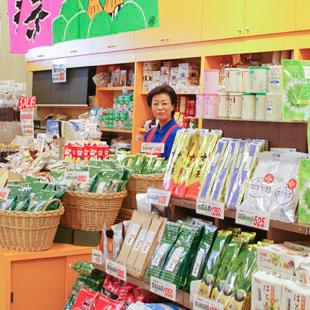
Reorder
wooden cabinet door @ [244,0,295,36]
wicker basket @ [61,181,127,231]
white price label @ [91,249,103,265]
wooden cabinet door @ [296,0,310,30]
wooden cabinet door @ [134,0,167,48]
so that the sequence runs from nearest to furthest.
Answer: white price label @ [91,249,103,265] → wicker basket @ [61,181,127,231] → wooden cabinet door @ [296,0,310,30] → wooden cabinet door @ [244,0,295,36] → wooden cabinet door @ [134,0,167,48]

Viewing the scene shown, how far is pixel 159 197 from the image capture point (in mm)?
2340

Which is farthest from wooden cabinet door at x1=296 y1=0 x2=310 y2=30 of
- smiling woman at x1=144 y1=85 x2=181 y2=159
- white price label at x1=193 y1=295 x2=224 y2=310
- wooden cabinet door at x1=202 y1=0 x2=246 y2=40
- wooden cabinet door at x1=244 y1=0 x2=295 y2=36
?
white price label at x1=193 y1=295 x2=224 y2=310

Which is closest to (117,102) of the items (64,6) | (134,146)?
(134,146)

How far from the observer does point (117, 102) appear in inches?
267

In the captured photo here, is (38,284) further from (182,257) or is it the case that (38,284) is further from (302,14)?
(302,14)

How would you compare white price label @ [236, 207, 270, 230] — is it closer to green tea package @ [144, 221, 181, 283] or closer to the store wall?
green tea package @ [144, 221, 181, 283]

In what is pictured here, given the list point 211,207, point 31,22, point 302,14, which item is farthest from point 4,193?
point 302,14

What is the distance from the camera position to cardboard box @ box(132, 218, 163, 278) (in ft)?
7.41

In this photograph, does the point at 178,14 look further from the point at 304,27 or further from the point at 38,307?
the point at 38,307

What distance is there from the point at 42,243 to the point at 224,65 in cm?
300

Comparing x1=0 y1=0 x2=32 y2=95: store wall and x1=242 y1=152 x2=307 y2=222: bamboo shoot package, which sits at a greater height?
x1=0 y1=0 x2=32 y2=95: store wall

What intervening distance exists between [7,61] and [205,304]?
308 inches

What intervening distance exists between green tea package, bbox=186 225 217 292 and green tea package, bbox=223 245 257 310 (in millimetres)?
150

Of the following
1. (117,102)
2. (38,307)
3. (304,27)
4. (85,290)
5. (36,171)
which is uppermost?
(304,27)
